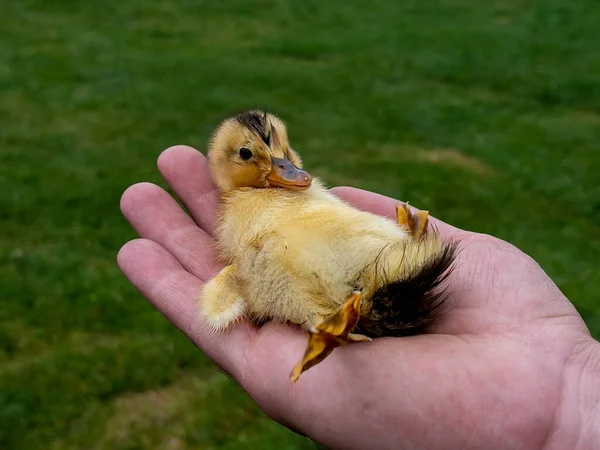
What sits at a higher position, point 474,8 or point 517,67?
point 474,8

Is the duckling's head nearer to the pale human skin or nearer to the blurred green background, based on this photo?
the pale human skin

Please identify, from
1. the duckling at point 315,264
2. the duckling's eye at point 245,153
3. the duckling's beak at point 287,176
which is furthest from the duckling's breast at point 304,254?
the duckling's eye at point 245,153

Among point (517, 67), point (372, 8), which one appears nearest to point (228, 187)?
point (517, 67)

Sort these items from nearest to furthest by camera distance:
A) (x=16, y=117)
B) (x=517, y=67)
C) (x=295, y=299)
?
(x=295, y=299)
(x=16, y=117)
(x=517, y=67)

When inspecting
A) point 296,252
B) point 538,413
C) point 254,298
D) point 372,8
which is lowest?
point 538,413

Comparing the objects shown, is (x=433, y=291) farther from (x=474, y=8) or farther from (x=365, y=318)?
(x=474, y=8)

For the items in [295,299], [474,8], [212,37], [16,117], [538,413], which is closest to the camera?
[538,413]

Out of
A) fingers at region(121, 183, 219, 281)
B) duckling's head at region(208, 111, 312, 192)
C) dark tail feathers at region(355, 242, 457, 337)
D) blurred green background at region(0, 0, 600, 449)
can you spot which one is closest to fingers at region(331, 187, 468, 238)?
duckling's head at region(208, 111, 312, 192)
